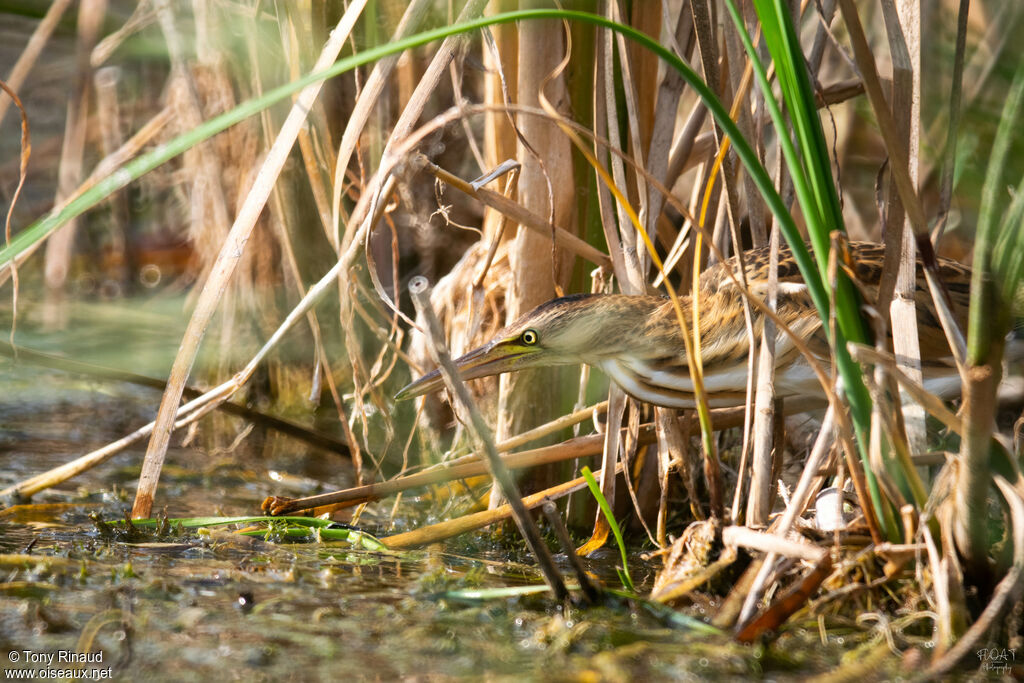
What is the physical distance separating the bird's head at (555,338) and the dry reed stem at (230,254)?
38 cm

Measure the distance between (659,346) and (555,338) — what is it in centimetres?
20

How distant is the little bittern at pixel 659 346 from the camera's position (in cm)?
187

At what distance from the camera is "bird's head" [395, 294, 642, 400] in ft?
6.16

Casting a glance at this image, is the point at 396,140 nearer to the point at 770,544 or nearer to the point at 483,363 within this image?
the point at 483,363

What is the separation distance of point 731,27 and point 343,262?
78 cm

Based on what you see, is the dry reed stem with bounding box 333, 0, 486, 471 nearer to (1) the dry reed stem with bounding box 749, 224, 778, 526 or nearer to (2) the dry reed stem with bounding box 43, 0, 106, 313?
(1) the dry reed stem with bounding box 749, 224, 778, 526

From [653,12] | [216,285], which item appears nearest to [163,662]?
[216,285]

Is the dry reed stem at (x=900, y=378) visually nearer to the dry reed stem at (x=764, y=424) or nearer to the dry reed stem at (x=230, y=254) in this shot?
the dry reed stem at (x=764, y=424)

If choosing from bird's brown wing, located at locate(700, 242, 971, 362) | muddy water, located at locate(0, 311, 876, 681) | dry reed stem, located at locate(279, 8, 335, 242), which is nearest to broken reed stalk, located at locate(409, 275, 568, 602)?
muddy water, located at locate(0, 311, 876, 681)

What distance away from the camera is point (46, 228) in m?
1.37

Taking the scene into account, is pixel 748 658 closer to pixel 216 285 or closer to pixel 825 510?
pixel 825 510

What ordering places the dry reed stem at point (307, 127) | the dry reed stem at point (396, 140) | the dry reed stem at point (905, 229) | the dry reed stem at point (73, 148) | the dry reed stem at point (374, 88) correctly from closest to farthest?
the dry reed stem at point (905, 229), the dry reed stem at point (396, 140), the dry reed stem at point (374, 88), the dry reed stem at point (307, 127), the dry reed stem at point (73, 148)

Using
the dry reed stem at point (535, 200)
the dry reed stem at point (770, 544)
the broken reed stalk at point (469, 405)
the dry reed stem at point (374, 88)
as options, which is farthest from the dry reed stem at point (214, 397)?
the dry reed stem at point (770, 544)

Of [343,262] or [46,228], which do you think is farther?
[343,262]
